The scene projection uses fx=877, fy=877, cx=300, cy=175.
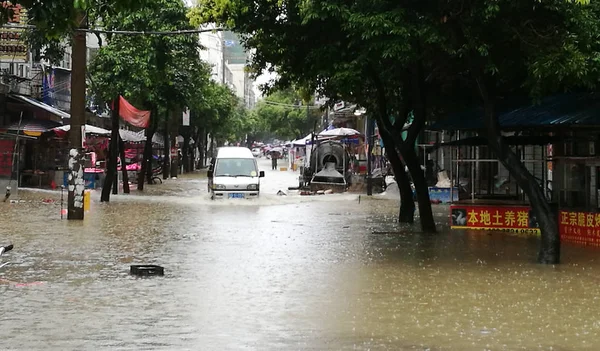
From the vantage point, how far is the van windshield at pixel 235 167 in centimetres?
3150

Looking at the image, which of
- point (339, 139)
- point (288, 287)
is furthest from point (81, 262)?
point (339, 139)

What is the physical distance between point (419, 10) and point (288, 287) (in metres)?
6.17

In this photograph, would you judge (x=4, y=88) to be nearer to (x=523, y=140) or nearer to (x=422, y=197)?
(x=422, y=197)

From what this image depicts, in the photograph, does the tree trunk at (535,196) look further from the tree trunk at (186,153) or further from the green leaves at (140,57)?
the tree trunk at (186,153)

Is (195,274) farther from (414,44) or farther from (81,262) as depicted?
(414,44)

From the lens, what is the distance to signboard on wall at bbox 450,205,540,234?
64.3 feet

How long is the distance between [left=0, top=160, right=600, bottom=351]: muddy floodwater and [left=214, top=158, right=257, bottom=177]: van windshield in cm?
988

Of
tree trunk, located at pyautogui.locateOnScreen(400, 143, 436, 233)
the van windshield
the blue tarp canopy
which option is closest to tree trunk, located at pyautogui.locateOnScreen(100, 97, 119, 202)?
the van windshield

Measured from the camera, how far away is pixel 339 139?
42.6 m

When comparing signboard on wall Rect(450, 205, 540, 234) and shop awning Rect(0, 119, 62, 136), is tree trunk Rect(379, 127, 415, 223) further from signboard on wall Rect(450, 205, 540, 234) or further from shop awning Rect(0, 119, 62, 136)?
shop awning Rect(0, 119, 62, 136)

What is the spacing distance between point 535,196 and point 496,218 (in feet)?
17.7

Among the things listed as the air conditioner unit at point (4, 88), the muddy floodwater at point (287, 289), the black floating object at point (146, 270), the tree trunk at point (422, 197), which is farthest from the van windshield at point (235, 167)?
the black floating object at point (146, 270)

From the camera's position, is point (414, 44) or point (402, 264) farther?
point (414, 44)

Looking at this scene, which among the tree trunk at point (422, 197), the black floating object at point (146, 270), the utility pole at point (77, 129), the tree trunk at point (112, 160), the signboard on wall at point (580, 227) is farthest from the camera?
the tree trunk at point (112, 160)
